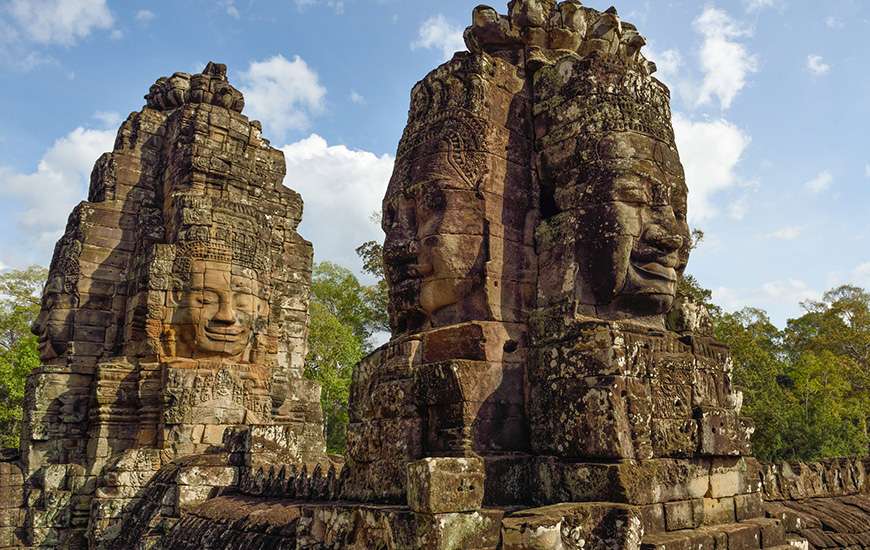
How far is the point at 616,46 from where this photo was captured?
598cm

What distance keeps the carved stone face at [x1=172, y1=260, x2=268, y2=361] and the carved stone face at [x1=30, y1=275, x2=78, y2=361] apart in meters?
2.79

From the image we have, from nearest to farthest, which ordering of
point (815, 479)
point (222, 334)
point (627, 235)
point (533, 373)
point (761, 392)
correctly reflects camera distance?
point (533, 373)
point (627, 235)
point (815, 479)
point (222, 334)
point (761, 392)

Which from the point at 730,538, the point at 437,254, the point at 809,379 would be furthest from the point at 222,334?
the point at 809,379

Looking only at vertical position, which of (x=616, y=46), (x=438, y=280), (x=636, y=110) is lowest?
(x=438, y=280)

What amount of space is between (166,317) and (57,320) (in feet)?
9.50

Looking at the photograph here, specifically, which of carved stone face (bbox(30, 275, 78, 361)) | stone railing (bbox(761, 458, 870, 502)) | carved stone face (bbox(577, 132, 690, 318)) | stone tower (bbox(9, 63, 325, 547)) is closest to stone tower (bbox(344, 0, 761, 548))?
carved stone face (bbox(577, 132, 690, 318))

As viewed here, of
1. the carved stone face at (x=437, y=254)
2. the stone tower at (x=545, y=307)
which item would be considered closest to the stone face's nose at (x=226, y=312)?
the stone tower at (x=545, y=307)

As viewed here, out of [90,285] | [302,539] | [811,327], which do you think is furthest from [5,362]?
[811,327]

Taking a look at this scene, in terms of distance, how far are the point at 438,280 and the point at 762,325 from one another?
116 ft

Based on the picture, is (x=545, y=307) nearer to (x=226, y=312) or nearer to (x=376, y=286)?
(x=226, y=312)

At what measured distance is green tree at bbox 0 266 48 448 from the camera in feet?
75.4

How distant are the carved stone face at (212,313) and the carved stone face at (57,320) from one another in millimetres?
2787

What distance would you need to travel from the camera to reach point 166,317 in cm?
1043

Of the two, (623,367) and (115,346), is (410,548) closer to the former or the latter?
(623,367)
